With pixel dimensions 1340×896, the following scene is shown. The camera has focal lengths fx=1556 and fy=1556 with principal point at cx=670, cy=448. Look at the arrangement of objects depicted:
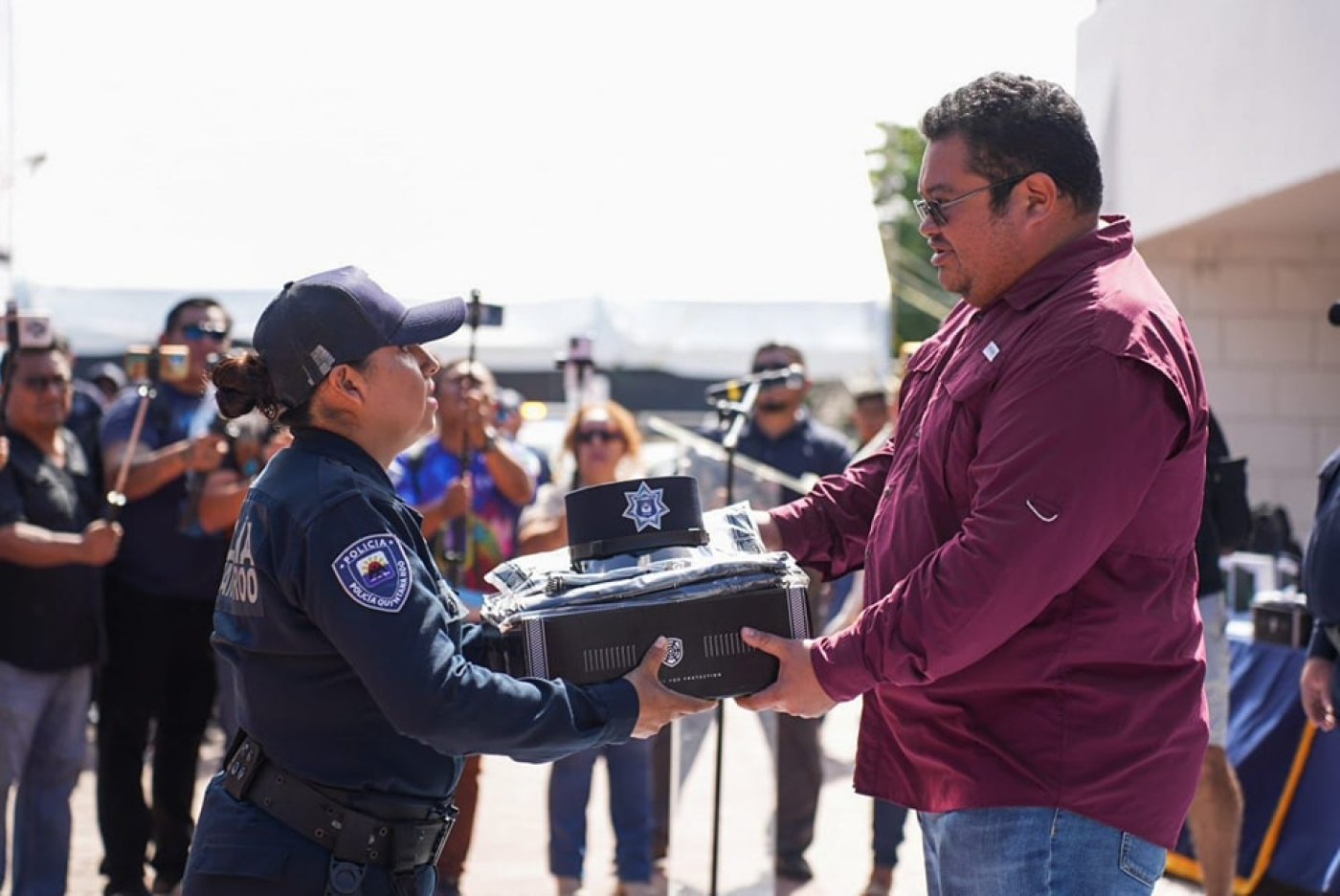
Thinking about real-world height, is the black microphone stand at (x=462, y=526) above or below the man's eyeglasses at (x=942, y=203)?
below

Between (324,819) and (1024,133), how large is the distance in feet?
6.08

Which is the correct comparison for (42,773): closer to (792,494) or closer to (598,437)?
(598,437)

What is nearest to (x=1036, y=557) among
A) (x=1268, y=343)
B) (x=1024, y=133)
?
(x=1024, y=133)

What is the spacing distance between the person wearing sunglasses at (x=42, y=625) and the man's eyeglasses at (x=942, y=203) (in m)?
3.98

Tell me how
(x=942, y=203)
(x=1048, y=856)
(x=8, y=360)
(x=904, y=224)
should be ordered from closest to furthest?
1. (x=1048, y=856)
2. (x=942, y=203)
3. (x=8, y=360)
4. (x=904, y=224)

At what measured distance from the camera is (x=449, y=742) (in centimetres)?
277

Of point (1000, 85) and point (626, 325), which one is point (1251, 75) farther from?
point (626, 325)

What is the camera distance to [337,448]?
9.54 feet

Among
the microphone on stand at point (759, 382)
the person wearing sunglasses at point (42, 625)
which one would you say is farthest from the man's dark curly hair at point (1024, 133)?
the person wearing sunglasses at point (42, 625)

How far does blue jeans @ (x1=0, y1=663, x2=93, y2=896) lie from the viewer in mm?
5855

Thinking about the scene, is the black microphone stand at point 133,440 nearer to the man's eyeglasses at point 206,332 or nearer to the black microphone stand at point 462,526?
the man's eyeglasses at point 206,332

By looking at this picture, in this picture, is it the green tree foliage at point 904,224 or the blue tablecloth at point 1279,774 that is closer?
the blue tablecloth at point 1279,774

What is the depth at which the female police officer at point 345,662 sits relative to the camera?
8.93ft

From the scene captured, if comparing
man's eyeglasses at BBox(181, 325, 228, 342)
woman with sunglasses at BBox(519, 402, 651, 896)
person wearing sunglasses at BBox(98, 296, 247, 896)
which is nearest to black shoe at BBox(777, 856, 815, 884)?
woman with sunglasses at BBox(519, 402, 651, 896)
